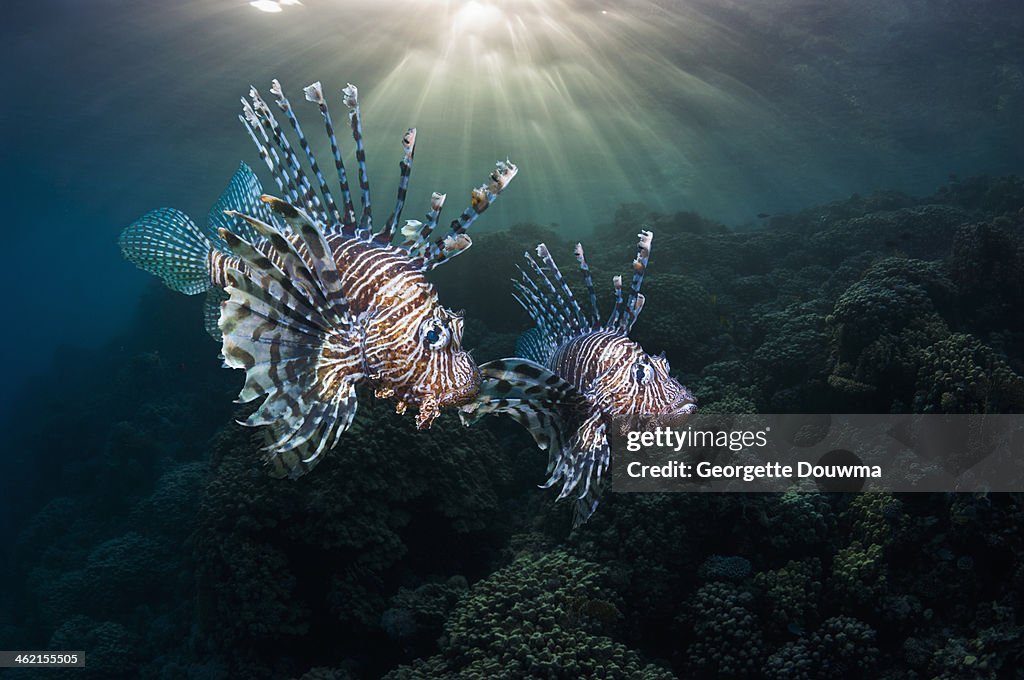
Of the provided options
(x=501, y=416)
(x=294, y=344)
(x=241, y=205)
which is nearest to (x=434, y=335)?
(x=294, y=344)

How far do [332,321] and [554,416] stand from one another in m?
1.74

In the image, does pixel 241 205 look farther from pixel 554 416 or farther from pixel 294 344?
pixel 554 416

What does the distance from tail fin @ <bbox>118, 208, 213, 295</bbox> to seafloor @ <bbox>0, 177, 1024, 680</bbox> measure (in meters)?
2.01

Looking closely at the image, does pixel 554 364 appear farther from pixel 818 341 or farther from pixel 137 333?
pixel 137 333

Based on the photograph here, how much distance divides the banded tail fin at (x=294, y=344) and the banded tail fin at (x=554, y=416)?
2.28 feet

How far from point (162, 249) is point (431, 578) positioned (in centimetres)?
436

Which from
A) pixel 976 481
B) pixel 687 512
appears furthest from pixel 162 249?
pixel 976 481

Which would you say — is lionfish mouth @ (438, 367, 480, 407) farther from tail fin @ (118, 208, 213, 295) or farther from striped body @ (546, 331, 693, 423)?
tail fin @ (118, 208, 213, 295)

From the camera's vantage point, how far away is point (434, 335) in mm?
2566
